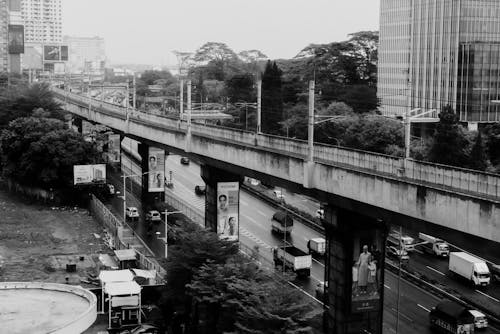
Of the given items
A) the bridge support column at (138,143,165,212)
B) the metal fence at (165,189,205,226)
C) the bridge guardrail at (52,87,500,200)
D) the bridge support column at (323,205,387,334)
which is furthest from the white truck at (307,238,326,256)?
the bridge support column at (138,143,165,212)

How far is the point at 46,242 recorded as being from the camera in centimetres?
5906

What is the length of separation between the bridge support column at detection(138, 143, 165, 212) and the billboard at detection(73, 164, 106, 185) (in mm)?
4428

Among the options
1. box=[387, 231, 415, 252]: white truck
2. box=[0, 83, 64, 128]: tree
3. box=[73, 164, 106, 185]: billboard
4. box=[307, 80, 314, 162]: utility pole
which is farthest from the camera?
box=[0, 83, 64, 128]: tree

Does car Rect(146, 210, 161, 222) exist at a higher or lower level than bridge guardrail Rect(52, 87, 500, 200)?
lower

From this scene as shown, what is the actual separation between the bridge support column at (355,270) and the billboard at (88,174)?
3812 cm

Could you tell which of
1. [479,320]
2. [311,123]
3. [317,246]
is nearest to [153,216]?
[317,246]

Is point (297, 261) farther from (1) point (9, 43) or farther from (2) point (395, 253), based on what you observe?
(1) point (9, 43)

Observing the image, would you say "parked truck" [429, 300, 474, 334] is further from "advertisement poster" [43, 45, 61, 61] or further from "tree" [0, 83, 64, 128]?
"advertisement poster" [43, 45, 61, 61]

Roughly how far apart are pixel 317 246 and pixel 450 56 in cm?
5359

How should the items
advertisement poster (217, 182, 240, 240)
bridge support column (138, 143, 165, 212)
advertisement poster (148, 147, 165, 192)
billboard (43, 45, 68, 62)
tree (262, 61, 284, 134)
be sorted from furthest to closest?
billboard (43, 45, 68, 62), tree (262, 61, 284, 134), bridge support column (138, 143, 165, 212), advertisement poster (148, 147, 165, 192), advertisement poster (217, 182, 240, 240)

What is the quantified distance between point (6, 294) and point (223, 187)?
17973 mm

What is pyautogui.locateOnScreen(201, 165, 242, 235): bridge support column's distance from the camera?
171 feet

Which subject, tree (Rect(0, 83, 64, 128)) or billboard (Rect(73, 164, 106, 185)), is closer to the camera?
billboard (Rect(73, 164, 106, 185))

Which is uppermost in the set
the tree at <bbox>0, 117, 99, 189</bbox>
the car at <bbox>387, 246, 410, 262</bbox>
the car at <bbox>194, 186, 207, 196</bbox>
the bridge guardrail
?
the bridge guardrail
